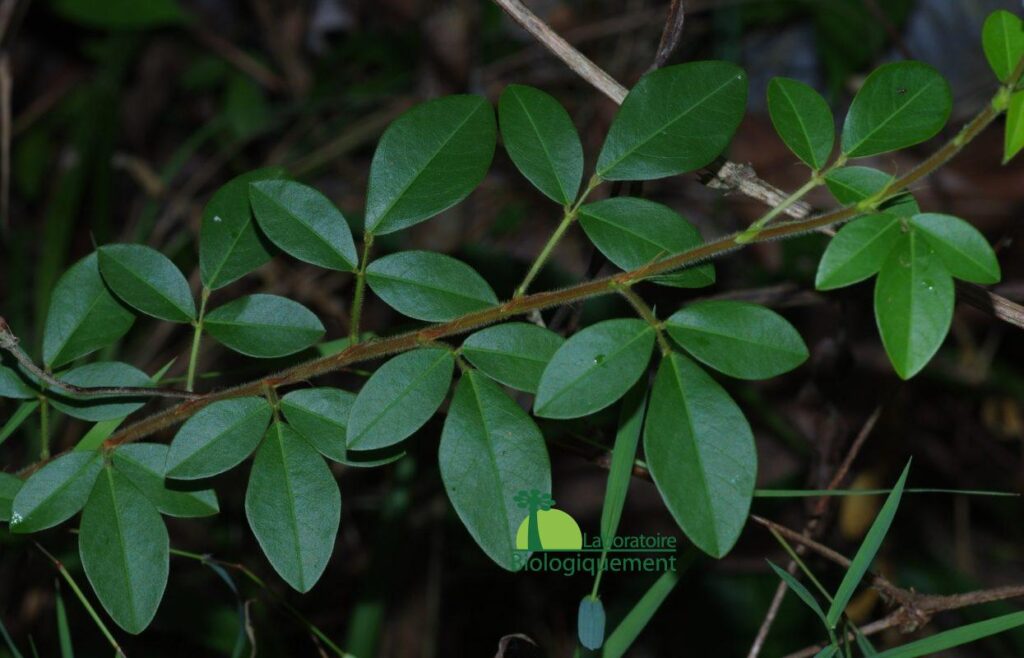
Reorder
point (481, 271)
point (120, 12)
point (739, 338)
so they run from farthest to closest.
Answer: point (120, 12)
point (481, 271)
point (739, 338)

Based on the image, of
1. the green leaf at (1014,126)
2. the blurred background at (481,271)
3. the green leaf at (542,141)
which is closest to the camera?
the green leaf at (1014,126)

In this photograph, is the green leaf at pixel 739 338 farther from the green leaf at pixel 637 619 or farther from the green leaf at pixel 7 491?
the green leaf at pixel 7 491

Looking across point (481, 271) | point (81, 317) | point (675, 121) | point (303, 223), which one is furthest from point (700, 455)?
point (481, 271)

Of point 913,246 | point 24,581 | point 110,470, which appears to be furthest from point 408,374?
point 24,581

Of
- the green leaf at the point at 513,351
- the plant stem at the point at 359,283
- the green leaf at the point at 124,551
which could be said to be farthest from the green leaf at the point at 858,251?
the green leaf at the point at 124,551

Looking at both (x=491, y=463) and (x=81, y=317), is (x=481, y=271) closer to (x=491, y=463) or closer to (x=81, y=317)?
(x=81, y=317)

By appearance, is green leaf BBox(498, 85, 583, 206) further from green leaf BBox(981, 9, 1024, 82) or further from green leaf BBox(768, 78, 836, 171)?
green leaf BBox(981, 9, 1024, 82)

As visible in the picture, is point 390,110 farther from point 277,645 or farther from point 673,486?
point 673,486
